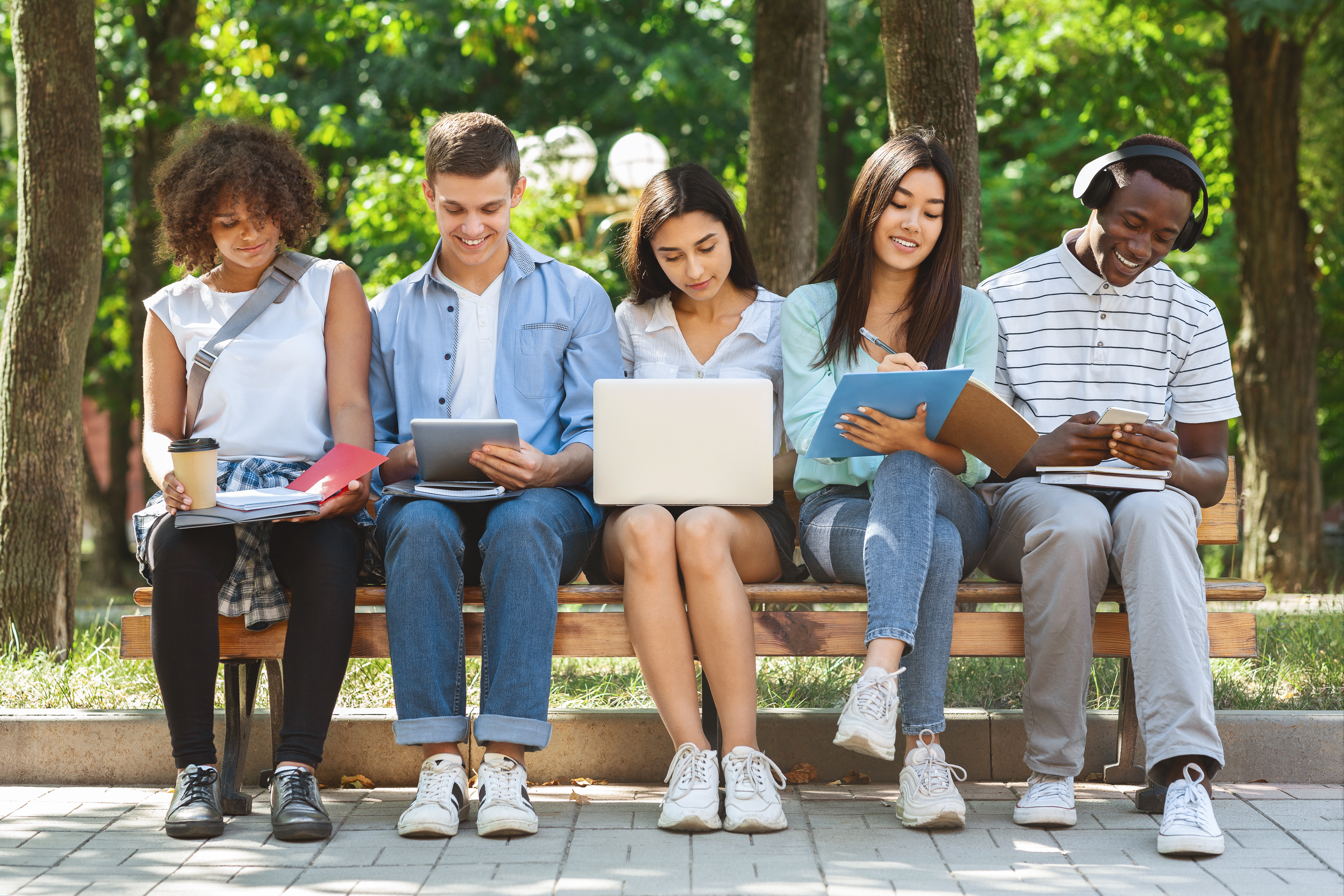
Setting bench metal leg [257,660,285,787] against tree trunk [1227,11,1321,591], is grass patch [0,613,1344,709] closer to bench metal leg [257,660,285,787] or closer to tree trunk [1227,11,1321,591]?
bench metal leg [257,660,285,787]

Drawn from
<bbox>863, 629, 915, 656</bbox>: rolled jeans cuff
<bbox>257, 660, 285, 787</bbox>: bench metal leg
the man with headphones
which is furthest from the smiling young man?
the man with headphones

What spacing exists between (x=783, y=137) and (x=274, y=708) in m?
3.80

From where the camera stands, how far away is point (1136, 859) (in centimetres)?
293

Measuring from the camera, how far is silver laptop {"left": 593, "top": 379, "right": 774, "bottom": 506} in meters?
3.31

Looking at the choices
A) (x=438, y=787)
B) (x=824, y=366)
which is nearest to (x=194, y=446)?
(x=438, y=787)

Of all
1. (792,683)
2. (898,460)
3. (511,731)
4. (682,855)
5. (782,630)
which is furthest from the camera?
(792,683)

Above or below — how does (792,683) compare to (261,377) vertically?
below

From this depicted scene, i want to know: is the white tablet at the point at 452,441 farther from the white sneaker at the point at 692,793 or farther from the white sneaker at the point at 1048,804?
the white sneaker at the point at 1048,804

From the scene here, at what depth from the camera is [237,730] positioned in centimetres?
350

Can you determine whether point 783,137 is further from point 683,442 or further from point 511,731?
point 511,731

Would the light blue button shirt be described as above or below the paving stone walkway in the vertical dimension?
above

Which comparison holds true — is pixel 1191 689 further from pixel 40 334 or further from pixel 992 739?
pixel 40 334

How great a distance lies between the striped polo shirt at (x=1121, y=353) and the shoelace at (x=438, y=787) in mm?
1914

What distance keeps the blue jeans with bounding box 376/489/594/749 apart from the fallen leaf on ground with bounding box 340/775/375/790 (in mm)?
702
